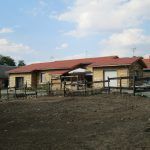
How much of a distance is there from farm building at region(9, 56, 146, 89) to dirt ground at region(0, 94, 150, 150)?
2255cm

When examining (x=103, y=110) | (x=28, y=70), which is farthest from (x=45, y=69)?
(x=103, y=110)

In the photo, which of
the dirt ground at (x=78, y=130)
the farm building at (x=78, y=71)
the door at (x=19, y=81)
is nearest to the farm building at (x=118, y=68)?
the farm building at (x=78, y=71)

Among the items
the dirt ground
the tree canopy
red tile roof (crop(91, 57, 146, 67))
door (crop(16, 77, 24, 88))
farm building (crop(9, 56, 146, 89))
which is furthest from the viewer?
the tree canopy

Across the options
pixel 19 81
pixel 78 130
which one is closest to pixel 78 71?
pixel 19 81

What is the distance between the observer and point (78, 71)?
4816cm

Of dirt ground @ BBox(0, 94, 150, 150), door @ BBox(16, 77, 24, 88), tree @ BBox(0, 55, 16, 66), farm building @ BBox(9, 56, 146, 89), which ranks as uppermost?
tree @ BBox(0, 55, 16, 66)

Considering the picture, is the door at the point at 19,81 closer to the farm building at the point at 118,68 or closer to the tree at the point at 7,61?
the farm building at the point at 118,68

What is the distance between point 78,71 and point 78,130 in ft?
119

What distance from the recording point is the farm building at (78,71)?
44406 millimetres

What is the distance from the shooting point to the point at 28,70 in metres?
54.7

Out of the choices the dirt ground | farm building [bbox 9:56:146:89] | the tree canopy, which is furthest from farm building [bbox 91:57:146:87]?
the tree canopy

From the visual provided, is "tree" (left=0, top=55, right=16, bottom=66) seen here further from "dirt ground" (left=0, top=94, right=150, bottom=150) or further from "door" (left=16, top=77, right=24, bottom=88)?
"dirt ground" (left=0, top=94, right=150, bottom=150)

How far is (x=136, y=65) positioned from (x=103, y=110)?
1155 inches

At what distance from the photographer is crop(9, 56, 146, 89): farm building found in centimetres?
4441
